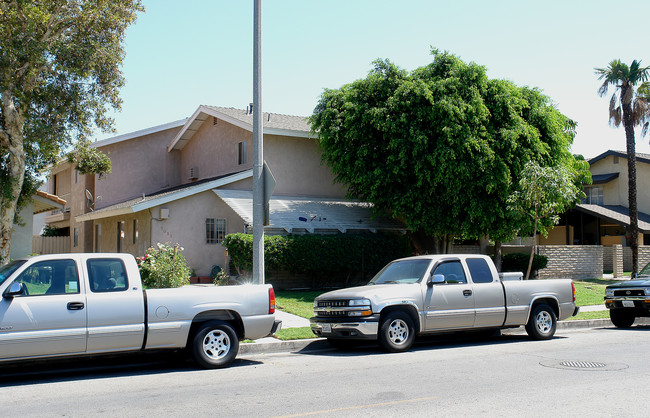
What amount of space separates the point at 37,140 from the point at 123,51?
146 inches

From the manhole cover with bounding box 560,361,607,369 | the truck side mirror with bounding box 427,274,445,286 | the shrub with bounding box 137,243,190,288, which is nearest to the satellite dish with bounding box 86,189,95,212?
the shrub with bounding box 137,243,190,288

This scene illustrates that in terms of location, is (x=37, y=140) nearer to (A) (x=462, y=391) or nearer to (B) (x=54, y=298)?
(B) (x=54, y=298)

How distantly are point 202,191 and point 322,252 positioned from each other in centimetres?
531

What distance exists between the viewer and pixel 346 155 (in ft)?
74.6

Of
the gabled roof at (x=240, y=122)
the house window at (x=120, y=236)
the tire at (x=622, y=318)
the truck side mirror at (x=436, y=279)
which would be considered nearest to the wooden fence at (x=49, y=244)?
the house window at (x=120, y=236)

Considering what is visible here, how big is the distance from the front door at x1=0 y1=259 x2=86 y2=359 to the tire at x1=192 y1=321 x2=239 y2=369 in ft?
5.44

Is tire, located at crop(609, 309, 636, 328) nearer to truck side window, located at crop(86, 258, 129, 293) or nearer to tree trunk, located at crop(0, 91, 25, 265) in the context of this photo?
truck side window, located at crop(86, 258, 129, 293)

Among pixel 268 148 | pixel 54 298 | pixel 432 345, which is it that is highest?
pixel 268 148

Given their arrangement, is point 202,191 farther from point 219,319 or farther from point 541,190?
point 219,319

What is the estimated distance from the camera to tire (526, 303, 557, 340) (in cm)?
1266

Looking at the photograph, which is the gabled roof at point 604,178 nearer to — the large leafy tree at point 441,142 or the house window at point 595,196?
the house window at point 595,196

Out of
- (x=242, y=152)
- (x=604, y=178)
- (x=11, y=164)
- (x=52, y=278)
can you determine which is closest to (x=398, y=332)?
(x=52, y=278)

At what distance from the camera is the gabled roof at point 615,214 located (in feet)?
114

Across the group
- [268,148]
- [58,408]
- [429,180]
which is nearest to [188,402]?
[58,408]
